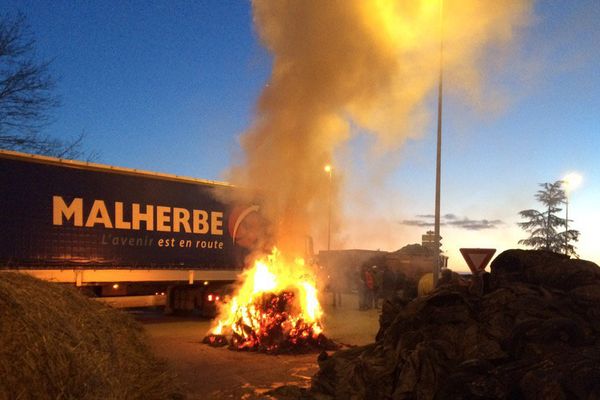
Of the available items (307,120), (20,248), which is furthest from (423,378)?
(20,248)

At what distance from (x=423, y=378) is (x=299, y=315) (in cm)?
564

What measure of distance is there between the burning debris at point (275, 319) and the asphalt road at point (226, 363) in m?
0.35

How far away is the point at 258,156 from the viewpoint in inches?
511

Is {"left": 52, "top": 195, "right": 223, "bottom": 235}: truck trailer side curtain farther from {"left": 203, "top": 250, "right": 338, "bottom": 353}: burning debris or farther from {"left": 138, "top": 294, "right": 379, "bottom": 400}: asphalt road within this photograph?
{"left": 203, "top": 250, "right": 338, "bottom": 353}: burning debris

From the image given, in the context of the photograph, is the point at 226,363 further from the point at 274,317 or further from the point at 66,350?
the point at 66,350

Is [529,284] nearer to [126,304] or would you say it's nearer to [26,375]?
[26,375]

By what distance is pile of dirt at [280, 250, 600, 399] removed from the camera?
5500 mm

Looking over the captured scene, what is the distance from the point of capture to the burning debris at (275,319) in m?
11.2

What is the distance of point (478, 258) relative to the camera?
9500 mm

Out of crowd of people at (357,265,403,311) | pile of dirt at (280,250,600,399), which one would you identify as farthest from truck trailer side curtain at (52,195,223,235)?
pile of dirt at (280,250,600,399)

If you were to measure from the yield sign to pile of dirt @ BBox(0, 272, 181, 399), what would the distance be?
5.76 metres

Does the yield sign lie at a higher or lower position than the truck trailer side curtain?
lower

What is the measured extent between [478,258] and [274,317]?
170 inches

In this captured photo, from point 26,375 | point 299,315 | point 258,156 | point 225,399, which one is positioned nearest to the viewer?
point 26,375
